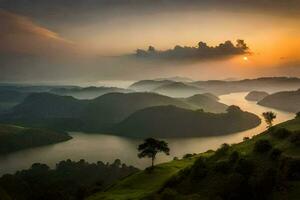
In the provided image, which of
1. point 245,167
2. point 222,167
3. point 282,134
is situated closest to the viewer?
point 245,167

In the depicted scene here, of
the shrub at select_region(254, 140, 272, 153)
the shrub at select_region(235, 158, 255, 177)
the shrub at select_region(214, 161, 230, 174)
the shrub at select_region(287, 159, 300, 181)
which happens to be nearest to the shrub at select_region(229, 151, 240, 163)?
the shrub at select_region(214, 161, 230, 174)

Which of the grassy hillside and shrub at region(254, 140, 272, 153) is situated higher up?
shrub at region(254, 140, 272, 153)

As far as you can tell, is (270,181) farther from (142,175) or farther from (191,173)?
(142,175)

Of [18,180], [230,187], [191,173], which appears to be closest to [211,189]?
[230,187]

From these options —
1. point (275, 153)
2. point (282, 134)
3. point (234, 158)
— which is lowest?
point (234, 158)

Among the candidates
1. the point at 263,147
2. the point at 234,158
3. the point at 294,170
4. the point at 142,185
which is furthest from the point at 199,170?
the point at 142,185

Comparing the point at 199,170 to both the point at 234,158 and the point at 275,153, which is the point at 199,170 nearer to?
the point at 234,158

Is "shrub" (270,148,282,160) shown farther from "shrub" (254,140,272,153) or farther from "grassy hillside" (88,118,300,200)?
"shrub" (254,140,272,153)

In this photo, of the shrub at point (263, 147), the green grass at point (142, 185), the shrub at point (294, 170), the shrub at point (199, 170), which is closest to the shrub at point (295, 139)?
the shrub at point (263, 147)
